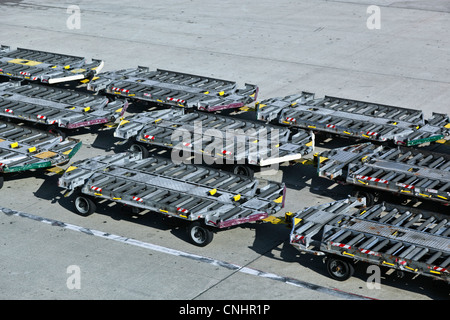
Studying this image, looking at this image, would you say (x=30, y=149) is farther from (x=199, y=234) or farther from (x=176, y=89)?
(x=176, y=89)

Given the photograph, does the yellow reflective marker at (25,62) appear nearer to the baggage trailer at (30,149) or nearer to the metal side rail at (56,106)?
the metal side rail at (56,106)

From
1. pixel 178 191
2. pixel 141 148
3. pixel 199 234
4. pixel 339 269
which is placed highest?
pixel 178 191

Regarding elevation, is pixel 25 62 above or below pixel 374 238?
above

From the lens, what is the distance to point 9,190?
731 inches

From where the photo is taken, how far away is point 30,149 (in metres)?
18.9

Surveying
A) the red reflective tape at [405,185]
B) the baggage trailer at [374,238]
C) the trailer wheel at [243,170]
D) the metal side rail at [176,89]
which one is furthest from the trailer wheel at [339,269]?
the metal side rail at [176,89]

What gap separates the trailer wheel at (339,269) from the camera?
14016mm

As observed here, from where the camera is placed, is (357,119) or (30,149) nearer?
(30,149)

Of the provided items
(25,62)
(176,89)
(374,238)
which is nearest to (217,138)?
(176,89)

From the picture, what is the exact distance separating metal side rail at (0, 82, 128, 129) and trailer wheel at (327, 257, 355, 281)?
9266 mm

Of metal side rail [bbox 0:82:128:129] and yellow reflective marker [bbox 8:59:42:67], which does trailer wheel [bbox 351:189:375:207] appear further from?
yellow reflective marker [bbox 8:59:42:67]

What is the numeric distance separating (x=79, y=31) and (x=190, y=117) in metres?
14.5

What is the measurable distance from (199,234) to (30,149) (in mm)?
5713

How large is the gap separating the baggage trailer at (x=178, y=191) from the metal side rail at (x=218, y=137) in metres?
0.95
